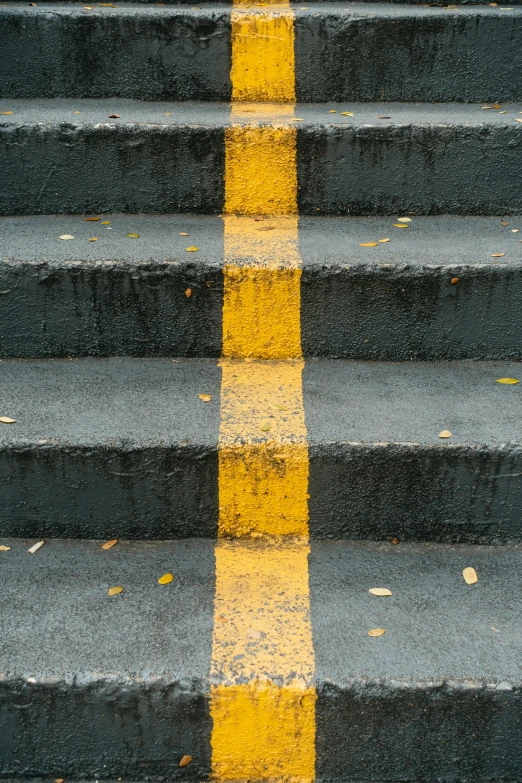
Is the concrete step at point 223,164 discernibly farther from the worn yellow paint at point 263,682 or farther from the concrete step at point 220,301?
the worn yellow paint at point 263,682

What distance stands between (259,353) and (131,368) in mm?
345

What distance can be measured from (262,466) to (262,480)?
4cm

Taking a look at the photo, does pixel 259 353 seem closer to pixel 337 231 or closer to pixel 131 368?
pixel 131 368

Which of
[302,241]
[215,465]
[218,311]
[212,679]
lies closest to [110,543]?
[215,465]

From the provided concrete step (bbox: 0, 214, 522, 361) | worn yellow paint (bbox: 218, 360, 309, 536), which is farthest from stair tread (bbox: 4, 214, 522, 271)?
worn yellow paint (bbox: 218, 360, 309, 536)

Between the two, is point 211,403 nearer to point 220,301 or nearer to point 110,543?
point 220,301

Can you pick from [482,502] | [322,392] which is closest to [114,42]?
[322,392]

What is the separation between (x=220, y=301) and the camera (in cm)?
186

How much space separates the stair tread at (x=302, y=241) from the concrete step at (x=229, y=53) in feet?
1.92

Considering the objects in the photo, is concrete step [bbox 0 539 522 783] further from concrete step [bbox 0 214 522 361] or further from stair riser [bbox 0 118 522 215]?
stair riser [bbox 0 118 522 215]

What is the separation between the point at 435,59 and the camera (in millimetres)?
2402

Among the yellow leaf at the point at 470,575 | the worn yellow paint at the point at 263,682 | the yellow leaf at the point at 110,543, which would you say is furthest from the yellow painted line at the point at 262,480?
the yellow leaf at the point at 470,575

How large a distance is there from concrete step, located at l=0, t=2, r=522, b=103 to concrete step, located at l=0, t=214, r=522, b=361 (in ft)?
2.69

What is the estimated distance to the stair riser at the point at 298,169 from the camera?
2088mm
